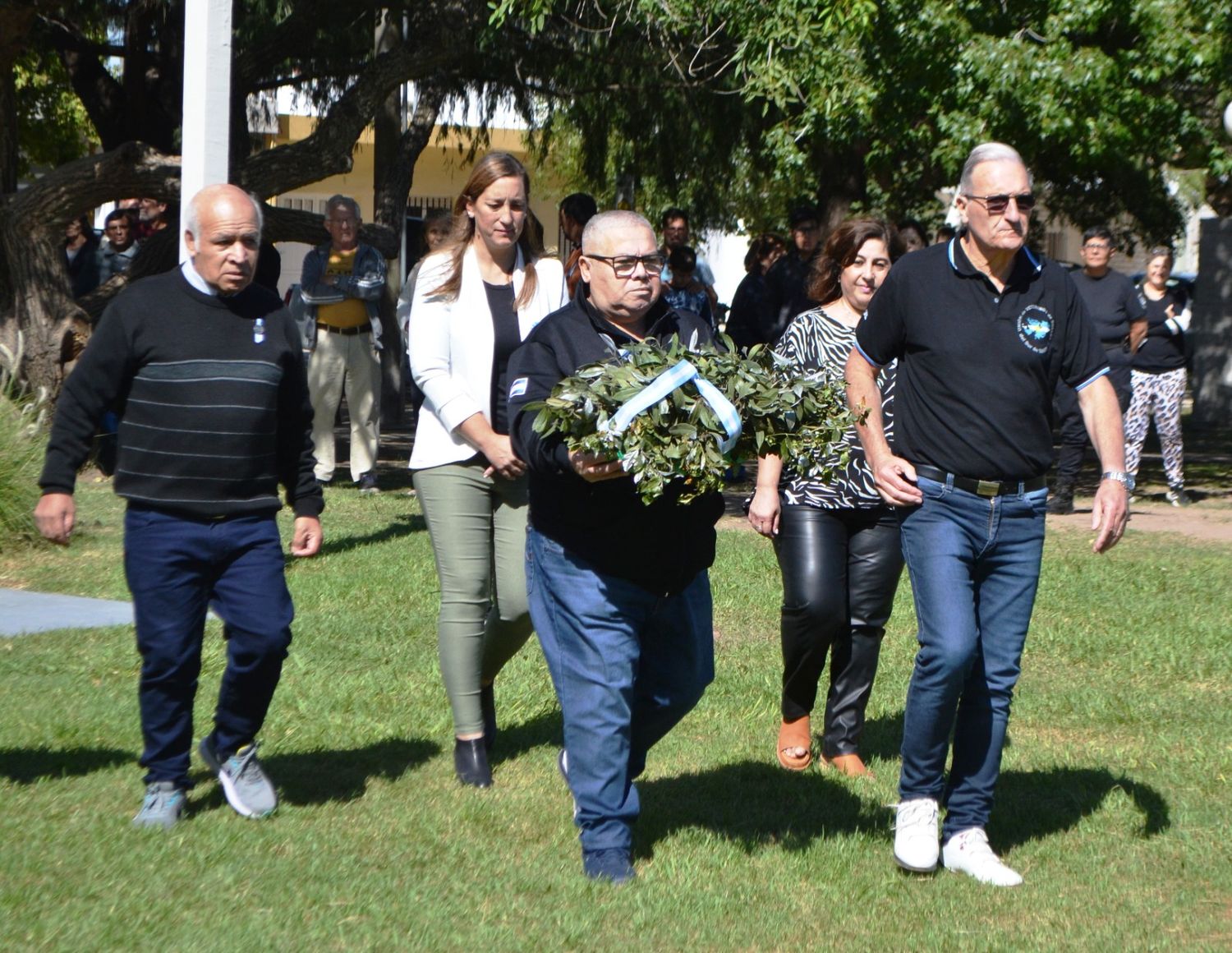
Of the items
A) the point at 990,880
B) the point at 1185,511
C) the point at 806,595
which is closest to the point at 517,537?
the point at 806,595

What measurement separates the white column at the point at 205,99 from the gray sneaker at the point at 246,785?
3.12 meters

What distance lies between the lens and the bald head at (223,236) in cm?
495

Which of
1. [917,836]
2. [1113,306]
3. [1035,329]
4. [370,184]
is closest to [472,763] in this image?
[917,836]

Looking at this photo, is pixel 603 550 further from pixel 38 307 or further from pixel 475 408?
pixel 38 307

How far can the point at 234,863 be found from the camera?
15.6 ft

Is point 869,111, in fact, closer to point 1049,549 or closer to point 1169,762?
point 1049,549

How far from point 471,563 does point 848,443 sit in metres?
1.38

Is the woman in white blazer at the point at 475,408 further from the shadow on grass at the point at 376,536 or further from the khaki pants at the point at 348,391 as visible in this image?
the khaki pants at the point at 348,391

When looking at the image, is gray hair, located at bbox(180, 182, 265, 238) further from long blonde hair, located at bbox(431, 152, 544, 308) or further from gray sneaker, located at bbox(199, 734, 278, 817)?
gray sneaker, located at bbox(199, 734, 278, 817)

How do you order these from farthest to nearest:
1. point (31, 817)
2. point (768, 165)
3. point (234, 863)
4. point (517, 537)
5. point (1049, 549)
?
point (768, 165) < point (1049, 549) < point (517, 537) < point (31, 817) < point (234, 863)

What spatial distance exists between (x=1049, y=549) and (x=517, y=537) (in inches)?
248

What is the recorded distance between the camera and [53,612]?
8.42 m

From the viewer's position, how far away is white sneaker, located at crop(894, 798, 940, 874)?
4812 mm

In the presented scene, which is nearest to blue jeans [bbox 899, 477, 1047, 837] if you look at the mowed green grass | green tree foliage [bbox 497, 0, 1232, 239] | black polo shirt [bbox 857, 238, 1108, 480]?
black polo shirt [bbox 857, 238, 1108, 480]
